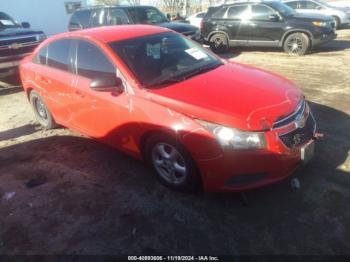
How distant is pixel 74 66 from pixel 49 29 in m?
17.4

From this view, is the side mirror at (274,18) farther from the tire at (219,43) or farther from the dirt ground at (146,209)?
the dirt ground at (146,209)

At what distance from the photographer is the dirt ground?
10.6 feet

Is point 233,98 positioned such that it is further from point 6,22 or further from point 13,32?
point 6,22

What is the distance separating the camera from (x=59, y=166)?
4.85 m

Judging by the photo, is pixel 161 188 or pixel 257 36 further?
pixel 257 36

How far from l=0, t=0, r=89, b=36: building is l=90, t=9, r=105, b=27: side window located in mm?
9160

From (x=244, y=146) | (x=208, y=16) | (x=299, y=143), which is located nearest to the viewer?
(x=244, y=146)

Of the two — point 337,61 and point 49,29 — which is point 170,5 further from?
point 337,61

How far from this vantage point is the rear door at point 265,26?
1168cm

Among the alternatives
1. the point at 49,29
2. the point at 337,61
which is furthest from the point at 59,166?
the point at 49,29

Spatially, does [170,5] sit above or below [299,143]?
below

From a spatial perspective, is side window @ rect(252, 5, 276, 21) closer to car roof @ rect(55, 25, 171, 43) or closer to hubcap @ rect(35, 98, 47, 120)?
car roof @ rect(55, 25, 171, 43)

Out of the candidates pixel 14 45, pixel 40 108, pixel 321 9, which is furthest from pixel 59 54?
pixel 321 9

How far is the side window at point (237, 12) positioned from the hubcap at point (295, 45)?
1813mm
